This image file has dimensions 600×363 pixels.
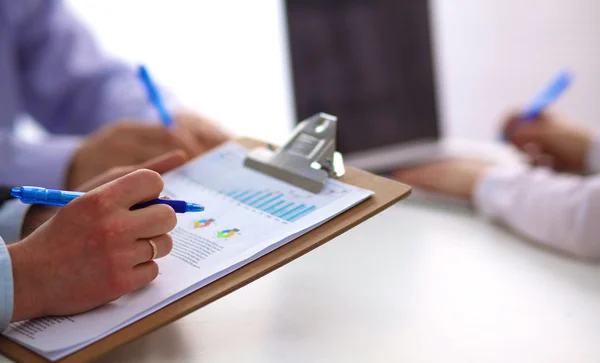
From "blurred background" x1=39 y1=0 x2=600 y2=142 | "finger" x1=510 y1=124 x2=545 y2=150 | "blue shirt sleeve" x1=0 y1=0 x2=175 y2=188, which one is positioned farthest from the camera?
"blurred background" x1=39 y1=0 x2=600 y2=142

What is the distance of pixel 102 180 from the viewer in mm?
635

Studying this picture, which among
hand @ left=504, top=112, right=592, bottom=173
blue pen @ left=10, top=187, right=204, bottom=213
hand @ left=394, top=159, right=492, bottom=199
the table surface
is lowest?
the table surface

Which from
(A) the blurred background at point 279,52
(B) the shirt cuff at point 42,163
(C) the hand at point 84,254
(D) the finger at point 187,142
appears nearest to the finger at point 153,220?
(C) the hand at point 84,254

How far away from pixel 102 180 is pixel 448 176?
533 millimetres

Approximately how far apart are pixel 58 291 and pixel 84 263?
3 cm

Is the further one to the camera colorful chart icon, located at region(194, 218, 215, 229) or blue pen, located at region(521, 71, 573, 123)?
blue pen, located at region(521, 71, 573, 123)

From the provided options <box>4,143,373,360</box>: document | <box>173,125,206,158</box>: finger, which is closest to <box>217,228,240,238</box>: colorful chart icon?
<box>4,143,373,360</box>: document

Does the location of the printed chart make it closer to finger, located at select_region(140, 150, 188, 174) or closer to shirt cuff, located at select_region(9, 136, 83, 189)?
finger, located at select_region(140, 150, 188, 174)

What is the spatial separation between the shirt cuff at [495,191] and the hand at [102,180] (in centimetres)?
42

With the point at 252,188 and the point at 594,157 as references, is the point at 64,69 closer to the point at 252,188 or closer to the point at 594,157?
the point at 252,188

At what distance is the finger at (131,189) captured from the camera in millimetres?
491

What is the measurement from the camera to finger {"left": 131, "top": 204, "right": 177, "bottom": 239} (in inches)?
19.5

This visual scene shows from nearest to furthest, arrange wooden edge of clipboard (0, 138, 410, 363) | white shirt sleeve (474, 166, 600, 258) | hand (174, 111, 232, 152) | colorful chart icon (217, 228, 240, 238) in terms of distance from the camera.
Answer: wooden edge of clipboard (0, 138, 410, 363) < colorful chart icon (217, 228, 240, 238) < white shirt sleeve (474, 166, 600, 258) < hand (174, 111, 232, 152)

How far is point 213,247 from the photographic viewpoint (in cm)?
55
